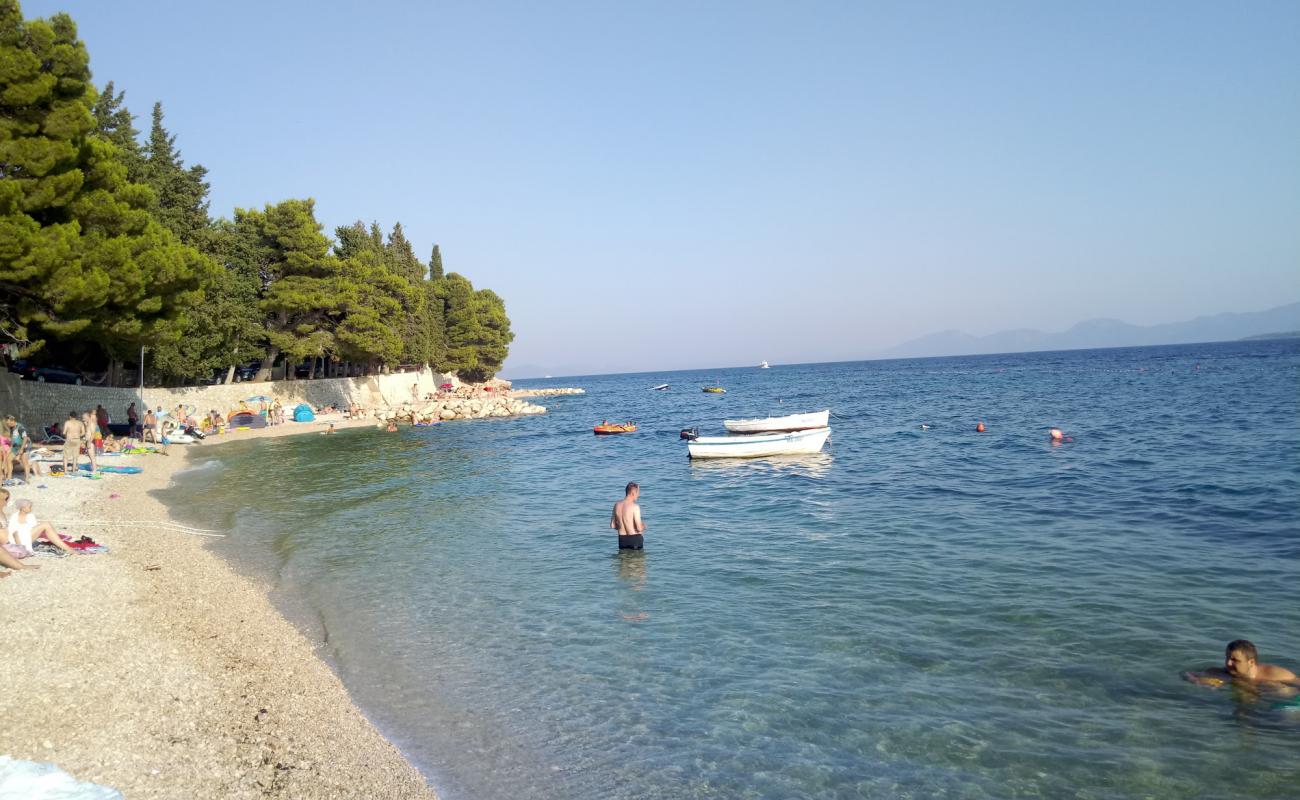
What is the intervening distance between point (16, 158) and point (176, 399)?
74.3 feet

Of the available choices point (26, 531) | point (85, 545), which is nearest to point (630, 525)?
point (85, 545)

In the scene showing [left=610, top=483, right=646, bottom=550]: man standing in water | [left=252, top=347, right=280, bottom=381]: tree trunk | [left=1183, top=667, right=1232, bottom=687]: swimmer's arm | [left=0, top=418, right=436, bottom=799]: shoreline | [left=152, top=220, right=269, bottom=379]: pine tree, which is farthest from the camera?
[left=252, top=347, right=280, bottom=381]: tree trunk

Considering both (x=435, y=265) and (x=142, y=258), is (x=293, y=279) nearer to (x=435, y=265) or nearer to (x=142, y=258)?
(x=142, y=258)

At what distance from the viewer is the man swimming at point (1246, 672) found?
7551 millimetres

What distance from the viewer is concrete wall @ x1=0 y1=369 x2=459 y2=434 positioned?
30.2m

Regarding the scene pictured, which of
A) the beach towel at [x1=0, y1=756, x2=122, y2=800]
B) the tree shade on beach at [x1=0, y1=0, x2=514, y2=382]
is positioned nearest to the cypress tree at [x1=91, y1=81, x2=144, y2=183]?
the tree shade on beach at [x1=0, y1=0, x2=514, y2=382]

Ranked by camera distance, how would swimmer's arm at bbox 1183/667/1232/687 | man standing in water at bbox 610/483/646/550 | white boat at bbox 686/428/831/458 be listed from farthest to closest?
1. white boat at bbox 686/428/831/458
2. man standing in water at bbox 610/483/646/550
3. swimmer's arm at bbox 1183/667/1232/687

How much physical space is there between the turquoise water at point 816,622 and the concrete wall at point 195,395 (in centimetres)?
1147

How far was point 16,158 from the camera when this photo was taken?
22.2m

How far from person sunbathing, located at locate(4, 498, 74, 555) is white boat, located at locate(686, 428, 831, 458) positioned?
1981 centimetres

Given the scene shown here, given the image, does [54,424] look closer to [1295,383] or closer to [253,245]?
[253,245]

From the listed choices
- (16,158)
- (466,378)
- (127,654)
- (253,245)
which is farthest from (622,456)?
(466,378)

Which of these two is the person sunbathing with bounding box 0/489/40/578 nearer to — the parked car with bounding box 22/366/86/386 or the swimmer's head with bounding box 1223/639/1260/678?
the swimmer's head with bounding box 1223/639/1260/678

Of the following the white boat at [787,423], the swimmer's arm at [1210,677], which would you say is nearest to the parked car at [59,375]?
the white boat at [787,423]
